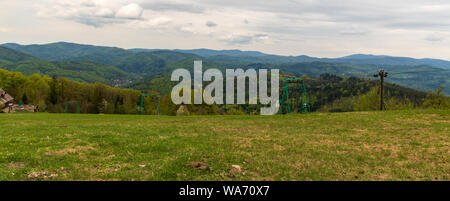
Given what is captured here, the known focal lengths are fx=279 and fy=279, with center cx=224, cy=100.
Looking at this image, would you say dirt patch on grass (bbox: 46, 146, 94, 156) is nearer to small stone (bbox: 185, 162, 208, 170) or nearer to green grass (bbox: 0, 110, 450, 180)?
green grass (bbox: 0, 110, 450, 180)

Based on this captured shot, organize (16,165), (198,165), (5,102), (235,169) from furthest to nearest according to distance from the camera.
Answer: (5,102)
(198,165)
(235,169)
(16,165)

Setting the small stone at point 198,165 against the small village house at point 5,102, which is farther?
the small village house at point 5,102

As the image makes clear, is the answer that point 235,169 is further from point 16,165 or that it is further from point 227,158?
point 16,165

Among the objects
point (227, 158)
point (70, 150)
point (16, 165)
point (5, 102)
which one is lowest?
point (5, 102)

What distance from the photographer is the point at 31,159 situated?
446 inches

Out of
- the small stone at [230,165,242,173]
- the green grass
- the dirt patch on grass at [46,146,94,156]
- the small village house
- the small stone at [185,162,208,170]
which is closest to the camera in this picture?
the green grass

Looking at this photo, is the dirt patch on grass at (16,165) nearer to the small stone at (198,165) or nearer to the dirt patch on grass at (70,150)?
the dirt patch on grass at (70,150)

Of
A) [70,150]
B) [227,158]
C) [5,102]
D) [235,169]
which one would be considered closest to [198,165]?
[235,169]

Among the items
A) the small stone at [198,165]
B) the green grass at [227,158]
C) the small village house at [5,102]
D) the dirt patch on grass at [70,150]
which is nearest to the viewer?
the green grass at [227,158]

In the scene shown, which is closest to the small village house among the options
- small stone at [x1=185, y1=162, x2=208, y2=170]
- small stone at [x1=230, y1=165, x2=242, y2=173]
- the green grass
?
the green grass

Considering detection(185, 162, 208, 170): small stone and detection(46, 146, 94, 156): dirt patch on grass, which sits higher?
detection(46, 146, 94, 156): dirt patch on grass

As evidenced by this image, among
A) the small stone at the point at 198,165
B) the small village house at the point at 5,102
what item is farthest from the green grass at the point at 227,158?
the small village house at the point at 5,102
